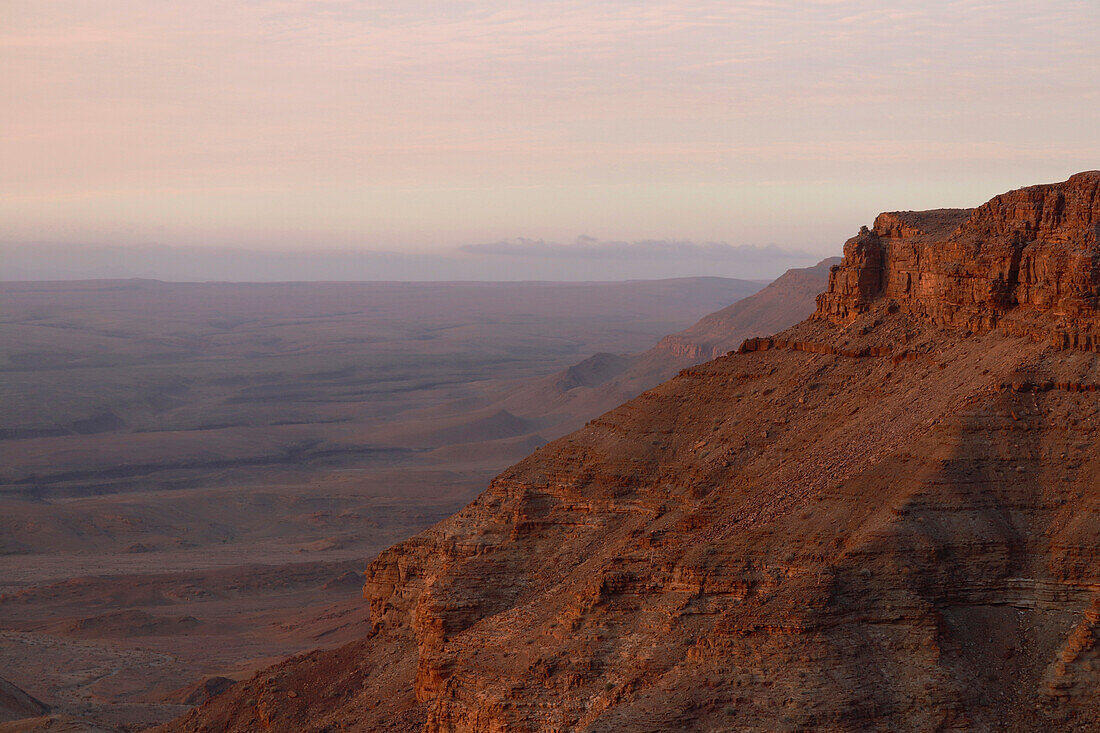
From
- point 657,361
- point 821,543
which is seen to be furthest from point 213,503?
point 821,543

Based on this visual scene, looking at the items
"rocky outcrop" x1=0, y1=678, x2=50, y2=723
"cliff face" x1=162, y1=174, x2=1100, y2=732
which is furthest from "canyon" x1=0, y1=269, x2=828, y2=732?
"cliff face" x1=162, y1=174, x2=1100, y2=732

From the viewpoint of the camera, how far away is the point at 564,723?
104 ft

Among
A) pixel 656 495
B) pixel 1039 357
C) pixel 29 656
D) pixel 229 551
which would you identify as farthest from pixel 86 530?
pixel 1039 357

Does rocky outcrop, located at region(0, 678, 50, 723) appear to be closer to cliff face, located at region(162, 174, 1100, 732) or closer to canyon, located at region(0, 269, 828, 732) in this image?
canyon, located at region(0, 269, 828, 732)

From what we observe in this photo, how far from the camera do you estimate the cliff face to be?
29.8 metres

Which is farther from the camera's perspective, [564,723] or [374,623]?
[374,623]

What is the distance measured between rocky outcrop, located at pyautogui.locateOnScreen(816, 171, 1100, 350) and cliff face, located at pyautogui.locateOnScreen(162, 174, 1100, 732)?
8 cm

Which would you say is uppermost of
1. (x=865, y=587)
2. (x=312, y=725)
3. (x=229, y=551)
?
(x=865, y=587)

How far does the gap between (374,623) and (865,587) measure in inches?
810

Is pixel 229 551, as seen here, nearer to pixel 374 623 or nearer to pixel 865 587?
pixel 374 623

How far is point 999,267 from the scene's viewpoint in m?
37.6

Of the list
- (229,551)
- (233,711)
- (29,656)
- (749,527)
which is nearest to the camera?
(749,527)

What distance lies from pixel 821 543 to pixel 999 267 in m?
10.2

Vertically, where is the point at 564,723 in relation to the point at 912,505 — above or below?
below
